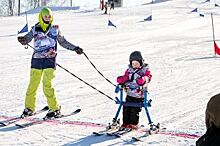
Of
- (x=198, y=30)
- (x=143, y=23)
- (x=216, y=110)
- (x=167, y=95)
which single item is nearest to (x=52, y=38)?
(x=167, y=95)

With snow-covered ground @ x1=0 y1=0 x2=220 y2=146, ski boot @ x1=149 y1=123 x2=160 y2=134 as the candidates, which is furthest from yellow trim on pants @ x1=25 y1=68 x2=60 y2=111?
ski boot @ x1=149 y1=123 x2=160 y2=134

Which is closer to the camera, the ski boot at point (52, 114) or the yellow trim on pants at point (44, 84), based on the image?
the yellow trim on pants at point (44, 84)

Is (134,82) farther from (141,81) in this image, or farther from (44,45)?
(44,45)

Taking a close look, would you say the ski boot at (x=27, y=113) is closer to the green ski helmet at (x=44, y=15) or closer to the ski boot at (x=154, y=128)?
the green ski helmet at (x=44, y=15)

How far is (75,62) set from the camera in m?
13.8

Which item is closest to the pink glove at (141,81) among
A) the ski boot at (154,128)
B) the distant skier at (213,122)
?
the ski boot at (154,128)

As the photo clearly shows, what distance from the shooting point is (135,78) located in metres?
6.04

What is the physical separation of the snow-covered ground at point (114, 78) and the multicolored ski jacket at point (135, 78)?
0.59 m

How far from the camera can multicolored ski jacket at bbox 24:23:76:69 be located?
6.89m

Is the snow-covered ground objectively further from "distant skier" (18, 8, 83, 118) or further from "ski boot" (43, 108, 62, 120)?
"distant skier" (18, 8, 83, 118)

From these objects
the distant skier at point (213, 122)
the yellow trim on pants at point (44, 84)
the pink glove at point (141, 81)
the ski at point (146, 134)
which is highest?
the distant skier at point (213, 122)

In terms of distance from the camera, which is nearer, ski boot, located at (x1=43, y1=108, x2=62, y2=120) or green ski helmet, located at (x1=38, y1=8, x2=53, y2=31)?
green ski helmet, located at (x1=38, y1=8, x2=53, y2=31)

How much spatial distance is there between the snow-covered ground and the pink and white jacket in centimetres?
60

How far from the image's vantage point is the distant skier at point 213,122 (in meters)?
2.46
